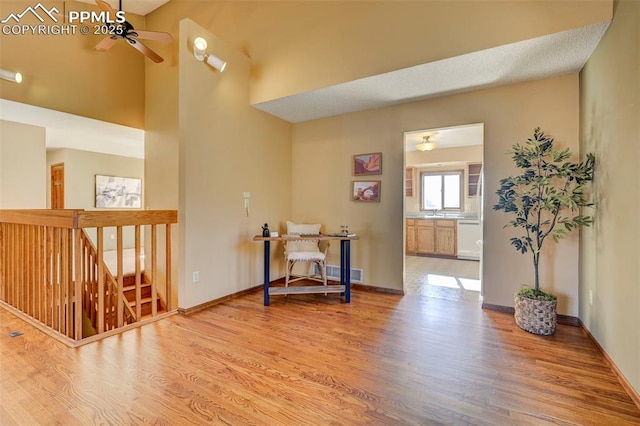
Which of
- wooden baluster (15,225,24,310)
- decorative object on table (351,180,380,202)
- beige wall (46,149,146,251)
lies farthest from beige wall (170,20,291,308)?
beige wall (46,149,146,251)

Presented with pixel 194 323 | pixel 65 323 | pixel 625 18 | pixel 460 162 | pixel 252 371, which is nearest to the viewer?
pixel 625 18

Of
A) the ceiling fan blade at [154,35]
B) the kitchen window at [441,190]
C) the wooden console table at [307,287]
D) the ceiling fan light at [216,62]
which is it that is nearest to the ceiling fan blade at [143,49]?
the ceiling fan blade at [154,35]

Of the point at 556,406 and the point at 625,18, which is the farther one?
the point at 625,18

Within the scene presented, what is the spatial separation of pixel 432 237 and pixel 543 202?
4070 millimetres

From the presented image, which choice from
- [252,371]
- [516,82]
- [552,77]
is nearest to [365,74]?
[516,82]

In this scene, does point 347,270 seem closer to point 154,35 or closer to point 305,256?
point 305,256

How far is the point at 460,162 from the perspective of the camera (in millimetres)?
6520

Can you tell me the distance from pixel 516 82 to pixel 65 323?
16.1 ft

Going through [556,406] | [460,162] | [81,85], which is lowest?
[556,406]

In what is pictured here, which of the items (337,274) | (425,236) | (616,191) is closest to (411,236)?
(425,236)

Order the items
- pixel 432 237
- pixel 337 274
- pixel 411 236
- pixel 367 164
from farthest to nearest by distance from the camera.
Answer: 1. pixel 411 236
2. pixel 432 237
3. pixel 337 274
4. pixel 367 164

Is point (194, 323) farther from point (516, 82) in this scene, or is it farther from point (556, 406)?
point (516, 82)

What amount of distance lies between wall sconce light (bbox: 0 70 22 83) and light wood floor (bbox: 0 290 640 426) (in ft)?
7.93

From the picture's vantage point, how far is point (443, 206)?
23.5ft
